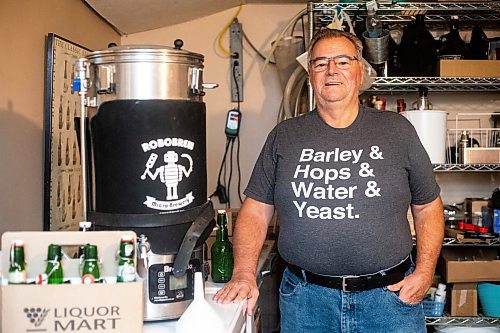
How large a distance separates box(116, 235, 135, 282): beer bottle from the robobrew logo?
0.26m

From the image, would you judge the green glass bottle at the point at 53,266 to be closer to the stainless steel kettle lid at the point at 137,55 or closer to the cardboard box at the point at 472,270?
the stainless steel kettle lid at the point at 137,55

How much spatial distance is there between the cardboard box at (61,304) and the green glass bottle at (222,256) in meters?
0.82

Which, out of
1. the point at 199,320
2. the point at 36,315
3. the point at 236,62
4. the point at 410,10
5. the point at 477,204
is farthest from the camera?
the point at 236,62

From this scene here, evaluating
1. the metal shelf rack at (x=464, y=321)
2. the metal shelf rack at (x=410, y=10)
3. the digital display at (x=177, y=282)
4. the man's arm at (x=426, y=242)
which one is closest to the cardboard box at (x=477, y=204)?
the metal shelf rack at (x=464, y=321)

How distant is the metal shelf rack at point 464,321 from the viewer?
276 cm

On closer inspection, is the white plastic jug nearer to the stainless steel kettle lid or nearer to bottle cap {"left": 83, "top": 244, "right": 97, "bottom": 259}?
bottle cap {"left": 83, "top": 244, "right": 97, "bottom": 259}

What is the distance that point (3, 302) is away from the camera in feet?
3.73

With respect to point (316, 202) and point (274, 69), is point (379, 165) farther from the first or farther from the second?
point (274, 69)

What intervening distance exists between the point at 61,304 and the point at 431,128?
2075mm

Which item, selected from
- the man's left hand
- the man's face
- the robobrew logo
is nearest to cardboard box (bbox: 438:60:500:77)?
the man's face

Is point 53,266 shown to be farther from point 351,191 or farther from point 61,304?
point 351,191

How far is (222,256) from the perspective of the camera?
203 cm

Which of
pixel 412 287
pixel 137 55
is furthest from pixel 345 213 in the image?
pixel 137 55

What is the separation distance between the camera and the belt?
5.78 feet
